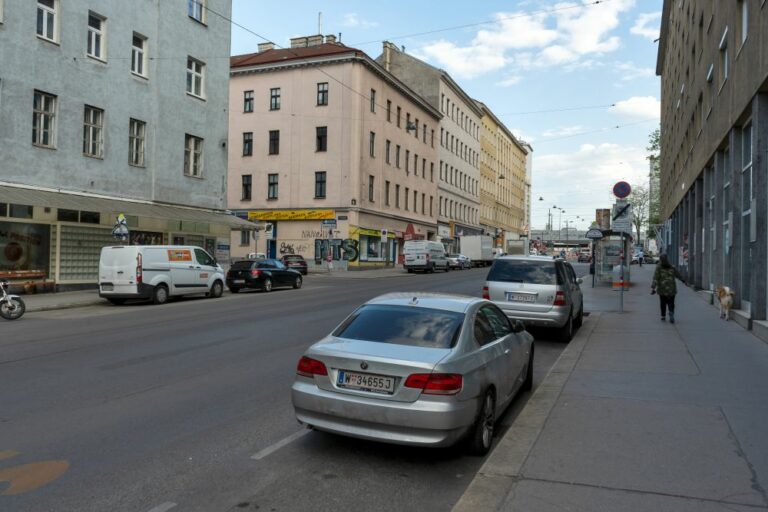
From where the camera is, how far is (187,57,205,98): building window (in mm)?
28344

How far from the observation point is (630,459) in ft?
15.7

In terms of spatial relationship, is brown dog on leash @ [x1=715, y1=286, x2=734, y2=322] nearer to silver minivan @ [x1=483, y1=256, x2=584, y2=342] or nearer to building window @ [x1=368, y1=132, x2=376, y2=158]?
silver minivan @ [x1=483, y1=256, x2=584, y2=342]

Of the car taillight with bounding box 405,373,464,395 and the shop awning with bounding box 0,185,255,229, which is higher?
the shop awning with bounding box 0,185,255,229

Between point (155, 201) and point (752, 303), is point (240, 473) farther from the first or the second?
point (155, 201)

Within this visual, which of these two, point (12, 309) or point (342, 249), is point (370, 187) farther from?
point (12, 309)

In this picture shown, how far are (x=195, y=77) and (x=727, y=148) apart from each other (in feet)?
73.0

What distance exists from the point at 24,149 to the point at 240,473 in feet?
64.9

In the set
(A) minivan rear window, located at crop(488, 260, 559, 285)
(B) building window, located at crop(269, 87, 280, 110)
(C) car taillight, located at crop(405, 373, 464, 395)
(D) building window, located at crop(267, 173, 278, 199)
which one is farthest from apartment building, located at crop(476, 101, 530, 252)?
(C) car taillight, located at crop(405, 373, 464, 395)

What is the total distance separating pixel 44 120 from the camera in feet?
69.7

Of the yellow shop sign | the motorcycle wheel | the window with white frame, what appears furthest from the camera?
the yellow shop sign

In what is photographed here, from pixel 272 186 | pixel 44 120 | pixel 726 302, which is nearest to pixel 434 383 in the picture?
pixel 726 302

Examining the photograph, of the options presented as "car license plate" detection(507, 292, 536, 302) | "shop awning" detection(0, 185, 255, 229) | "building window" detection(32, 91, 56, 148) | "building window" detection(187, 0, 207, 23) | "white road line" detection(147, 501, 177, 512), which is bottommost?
"white road line" detection(147, 501, 177, 512)

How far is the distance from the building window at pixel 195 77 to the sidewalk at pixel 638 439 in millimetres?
24066

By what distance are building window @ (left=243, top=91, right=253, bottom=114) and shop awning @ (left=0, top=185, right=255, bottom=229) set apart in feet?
66.4
